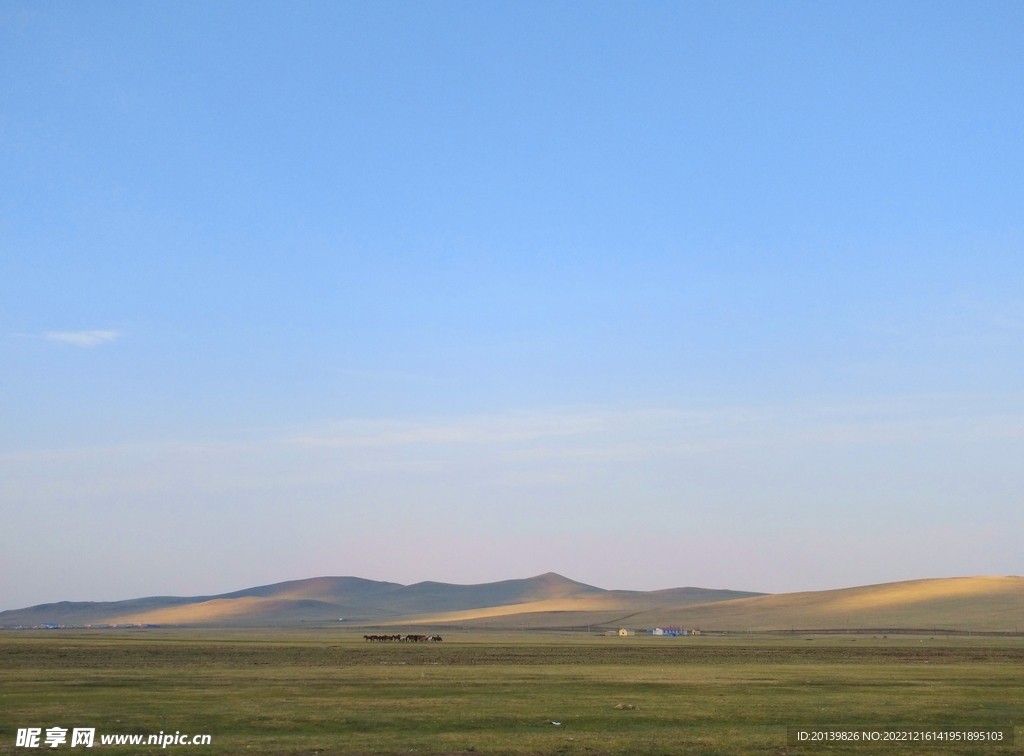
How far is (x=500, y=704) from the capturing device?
87.5 feet

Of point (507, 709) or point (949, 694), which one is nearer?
point (507, 709)

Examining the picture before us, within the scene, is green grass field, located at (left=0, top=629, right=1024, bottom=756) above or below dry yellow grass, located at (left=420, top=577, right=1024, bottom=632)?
above

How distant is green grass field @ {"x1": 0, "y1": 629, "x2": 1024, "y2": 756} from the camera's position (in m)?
19.8

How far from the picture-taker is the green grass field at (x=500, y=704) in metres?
19.8

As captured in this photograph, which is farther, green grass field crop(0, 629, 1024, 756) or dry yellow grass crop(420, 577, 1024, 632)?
dry yellow grass crop(420, 577, 1024, 632)

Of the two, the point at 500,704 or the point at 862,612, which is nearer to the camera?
the point at 500,704

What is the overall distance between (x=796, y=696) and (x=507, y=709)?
952 cm

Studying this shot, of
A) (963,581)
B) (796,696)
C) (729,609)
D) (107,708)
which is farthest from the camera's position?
(729,609)

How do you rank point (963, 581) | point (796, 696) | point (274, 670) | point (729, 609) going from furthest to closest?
point (729, 609) → point (963, 581) → point (274, 670) → point (796, 696)

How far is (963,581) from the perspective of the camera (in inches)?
6289

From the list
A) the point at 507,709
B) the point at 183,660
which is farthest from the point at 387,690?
the point at 183,660

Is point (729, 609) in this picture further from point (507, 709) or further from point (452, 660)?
point (507, 709)

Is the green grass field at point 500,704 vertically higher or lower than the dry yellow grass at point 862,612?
higher

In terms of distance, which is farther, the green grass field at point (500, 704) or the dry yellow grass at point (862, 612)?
the dry yellow grass at point (862, 612)
